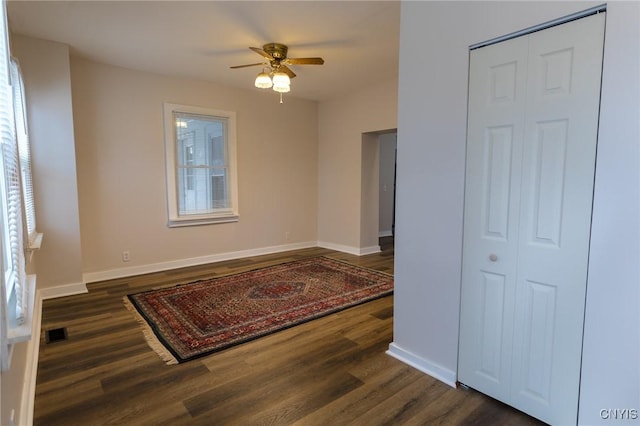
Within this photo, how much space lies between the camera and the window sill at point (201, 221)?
4.71 m

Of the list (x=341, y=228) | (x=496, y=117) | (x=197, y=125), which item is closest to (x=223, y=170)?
(x=197, y=125)

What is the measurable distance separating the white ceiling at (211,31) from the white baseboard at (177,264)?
8.57 feet

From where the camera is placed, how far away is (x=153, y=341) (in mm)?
2615

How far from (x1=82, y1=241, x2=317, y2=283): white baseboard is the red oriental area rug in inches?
35.3

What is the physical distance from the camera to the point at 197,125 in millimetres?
4879

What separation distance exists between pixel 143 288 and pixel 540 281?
392 cm

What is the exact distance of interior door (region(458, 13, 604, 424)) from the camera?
5.00ft

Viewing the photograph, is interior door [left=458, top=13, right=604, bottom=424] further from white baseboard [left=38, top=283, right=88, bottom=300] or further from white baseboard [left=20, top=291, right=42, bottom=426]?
white baseboard [left=38, top=283, right=88, bottom=300]

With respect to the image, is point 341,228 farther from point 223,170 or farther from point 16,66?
point 16,66

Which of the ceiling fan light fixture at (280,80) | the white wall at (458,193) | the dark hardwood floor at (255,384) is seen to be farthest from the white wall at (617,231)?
the ceiling fan light fixture at (280,80)

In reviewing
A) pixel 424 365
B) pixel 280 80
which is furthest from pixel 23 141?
pixel 424 365

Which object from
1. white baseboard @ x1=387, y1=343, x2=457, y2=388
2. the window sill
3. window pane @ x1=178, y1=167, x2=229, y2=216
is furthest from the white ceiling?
white baseboard @ x1=387, y1=343, x2=457, y2=388

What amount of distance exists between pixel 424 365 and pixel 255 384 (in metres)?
1.11

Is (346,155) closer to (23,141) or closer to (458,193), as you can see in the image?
(458,193)
